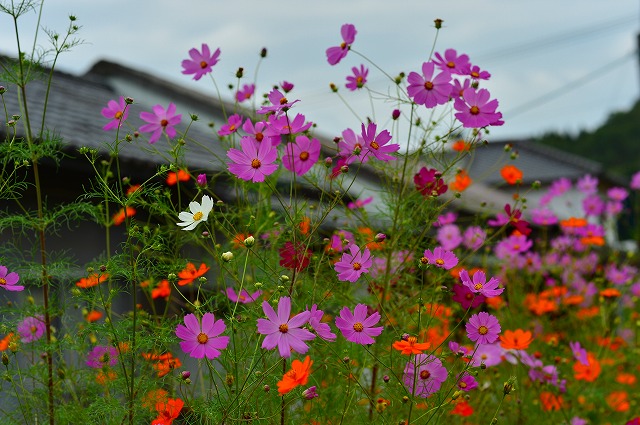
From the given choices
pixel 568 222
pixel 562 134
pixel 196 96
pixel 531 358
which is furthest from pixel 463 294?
pixel 562 134

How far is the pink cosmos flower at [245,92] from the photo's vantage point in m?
2.14

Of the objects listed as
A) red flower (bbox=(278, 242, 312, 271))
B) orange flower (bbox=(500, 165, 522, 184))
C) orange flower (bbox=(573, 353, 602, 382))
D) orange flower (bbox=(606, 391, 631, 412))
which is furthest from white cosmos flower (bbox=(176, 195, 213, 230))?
orange flower (bbox=(606, 391, 631, 412))

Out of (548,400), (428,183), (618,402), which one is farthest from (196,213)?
(618,402)

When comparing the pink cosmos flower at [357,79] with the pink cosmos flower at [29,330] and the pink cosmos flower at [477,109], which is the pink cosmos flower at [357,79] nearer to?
the pink cosmos flower at [477,109]

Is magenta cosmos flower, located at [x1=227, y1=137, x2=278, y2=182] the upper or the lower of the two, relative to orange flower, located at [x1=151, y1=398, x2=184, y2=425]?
upper

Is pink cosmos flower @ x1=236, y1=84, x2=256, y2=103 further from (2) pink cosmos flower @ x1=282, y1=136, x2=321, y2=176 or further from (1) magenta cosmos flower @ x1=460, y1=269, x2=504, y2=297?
(1) magenta cosmos flower @ x1=460, y1=269, x2=504, y2=297

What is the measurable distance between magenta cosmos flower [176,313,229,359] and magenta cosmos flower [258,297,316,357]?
0.10 meters

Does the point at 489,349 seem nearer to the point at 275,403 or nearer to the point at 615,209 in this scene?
the point at 275,403

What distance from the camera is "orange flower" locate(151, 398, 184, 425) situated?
151 centimetres

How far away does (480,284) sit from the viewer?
4.85 feet

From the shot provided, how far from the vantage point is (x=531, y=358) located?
8.23ft

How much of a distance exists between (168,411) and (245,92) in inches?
40.9

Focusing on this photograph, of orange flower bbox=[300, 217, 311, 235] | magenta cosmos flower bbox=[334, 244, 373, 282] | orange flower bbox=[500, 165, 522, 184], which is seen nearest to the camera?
magenta cosmos flower bbox=[334, 244, 373, 282]

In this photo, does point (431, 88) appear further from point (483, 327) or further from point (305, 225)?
point (483, 327)
